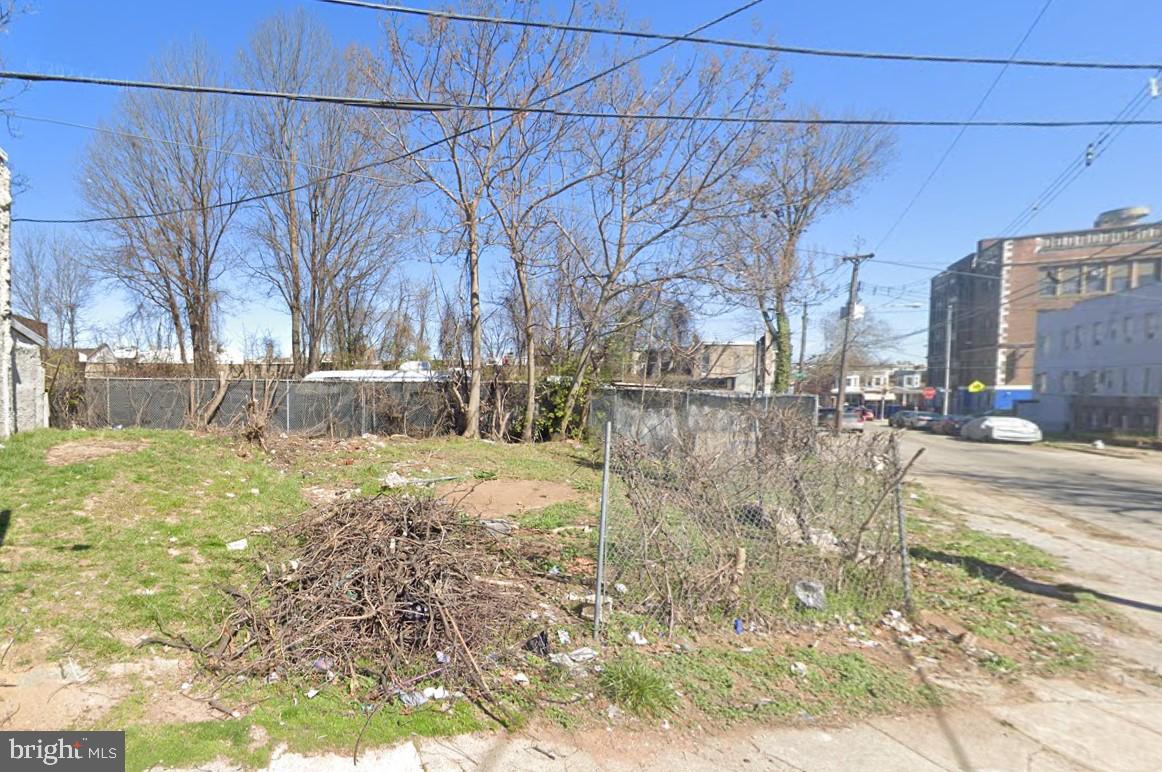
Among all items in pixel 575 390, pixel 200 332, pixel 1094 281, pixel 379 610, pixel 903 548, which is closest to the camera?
pixel 379 610

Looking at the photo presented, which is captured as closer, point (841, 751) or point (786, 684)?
point (841, 751)

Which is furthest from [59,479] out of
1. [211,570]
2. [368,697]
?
[368,697]

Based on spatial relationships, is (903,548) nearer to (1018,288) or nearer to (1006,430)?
(1006,430)

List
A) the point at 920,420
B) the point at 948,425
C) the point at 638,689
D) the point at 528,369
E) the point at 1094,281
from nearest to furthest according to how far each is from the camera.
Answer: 1. the point at 638,689
2. the point at 528,369
3. the point at 948,425
4. the point at 1094,281
5. the point at 920,420

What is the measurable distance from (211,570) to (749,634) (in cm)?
475

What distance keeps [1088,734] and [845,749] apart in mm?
1492

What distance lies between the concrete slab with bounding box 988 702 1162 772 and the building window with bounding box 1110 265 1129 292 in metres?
43.9

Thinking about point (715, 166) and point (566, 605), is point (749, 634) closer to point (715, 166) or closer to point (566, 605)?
point (566, 605)

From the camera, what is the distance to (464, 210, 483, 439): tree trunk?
1697 centimetres

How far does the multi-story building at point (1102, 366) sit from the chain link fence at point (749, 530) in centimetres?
2902

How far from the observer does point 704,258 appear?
1620 centimetres

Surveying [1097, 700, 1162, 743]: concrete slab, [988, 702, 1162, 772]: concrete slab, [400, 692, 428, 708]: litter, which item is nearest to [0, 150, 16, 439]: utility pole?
[400, 692, 428, 708]: litter

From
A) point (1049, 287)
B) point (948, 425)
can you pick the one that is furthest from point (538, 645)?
point (1049, 287)

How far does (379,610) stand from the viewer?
3.94 m
